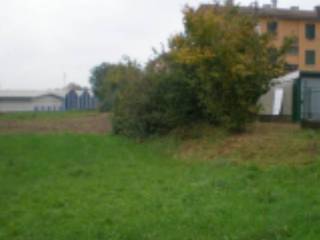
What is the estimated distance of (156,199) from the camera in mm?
11844

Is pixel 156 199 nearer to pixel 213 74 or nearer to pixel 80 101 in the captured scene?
pixel 213 74

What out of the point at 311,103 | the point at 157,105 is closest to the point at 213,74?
the point at 157,105

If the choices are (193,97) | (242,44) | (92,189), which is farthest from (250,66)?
(92,189)

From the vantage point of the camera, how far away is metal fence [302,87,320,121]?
28625 millimetres

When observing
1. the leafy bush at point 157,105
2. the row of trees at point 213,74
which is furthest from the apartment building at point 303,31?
the row of trees at point 213,74

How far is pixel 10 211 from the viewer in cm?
1148

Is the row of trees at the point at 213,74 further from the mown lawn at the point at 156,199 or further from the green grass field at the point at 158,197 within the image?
the mown lawn at the point at 156,199

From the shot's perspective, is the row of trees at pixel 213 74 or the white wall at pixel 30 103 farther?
the white wall at pixel 30 103

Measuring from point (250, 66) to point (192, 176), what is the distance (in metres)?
8.81

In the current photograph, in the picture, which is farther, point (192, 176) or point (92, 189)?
point (192, 176)

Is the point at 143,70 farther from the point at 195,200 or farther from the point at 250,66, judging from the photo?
the point at 195,200

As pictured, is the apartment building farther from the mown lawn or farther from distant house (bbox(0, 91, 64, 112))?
the mown lawn

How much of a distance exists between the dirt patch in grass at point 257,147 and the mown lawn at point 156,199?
2.56 feet

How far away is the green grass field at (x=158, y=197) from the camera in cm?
934
